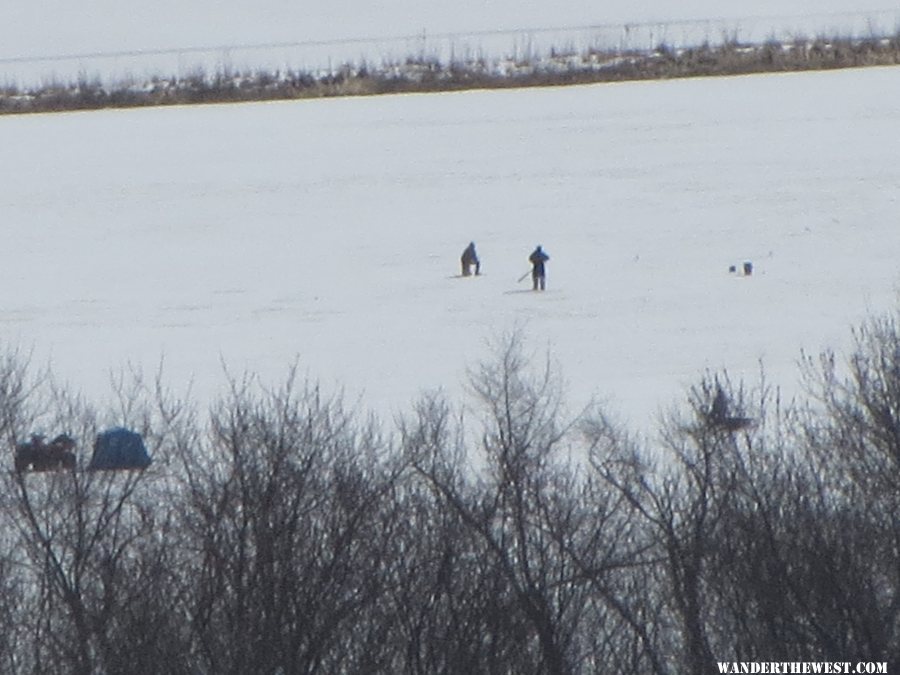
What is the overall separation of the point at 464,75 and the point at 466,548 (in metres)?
23.2

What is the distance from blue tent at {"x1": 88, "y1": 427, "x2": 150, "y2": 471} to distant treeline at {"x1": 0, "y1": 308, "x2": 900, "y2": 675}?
153 mm

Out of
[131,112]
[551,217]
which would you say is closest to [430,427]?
[551,217]

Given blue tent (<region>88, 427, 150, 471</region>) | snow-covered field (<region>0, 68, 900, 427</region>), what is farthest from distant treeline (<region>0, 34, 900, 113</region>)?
blue tent (<region>88, 427, 150, 471</region>)

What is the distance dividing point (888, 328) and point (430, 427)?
11.3ft

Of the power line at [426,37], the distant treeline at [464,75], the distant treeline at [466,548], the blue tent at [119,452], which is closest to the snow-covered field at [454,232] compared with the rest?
the distant treeline at [464,75]

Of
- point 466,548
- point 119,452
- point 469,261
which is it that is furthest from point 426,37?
point 466,548

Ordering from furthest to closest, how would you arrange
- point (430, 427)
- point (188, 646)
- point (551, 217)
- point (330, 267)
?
point (551, 217), point (330, 267), point (430, 427), point (188, 646)

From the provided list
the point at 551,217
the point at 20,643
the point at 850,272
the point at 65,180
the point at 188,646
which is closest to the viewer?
the point at 188,646

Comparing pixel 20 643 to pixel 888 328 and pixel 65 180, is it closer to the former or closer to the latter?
pixel 888 328

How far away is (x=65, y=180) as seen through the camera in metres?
25.8

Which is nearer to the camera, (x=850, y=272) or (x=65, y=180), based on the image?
(x=850, y=272)

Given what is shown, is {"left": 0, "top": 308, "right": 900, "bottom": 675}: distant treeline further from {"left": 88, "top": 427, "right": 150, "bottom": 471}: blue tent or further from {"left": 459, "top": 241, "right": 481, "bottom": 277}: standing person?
{"left": 459, "top": 241, "right": 481, "bottom": 277}: standing person

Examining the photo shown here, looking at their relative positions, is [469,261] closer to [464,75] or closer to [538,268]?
[538,268]

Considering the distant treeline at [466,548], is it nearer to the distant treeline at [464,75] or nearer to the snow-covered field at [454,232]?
the snow-covered field at [454,232]
